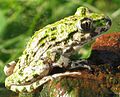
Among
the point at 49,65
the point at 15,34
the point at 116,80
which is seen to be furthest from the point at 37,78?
the point at 15,34

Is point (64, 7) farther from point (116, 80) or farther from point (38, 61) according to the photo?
point (116, 80)

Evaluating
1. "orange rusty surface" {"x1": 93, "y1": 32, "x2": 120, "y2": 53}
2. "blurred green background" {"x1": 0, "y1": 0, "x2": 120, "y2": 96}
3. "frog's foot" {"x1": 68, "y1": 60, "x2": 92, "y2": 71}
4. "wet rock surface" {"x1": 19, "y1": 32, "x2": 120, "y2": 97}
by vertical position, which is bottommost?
"wet rock surface" {"x1": 19, "y1": 32, "x2": 120, "y2": 97}

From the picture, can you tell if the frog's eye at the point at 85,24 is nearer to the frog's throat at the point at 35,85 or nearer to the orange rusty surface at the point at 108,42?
the orange rusty surface at the point at 108,42

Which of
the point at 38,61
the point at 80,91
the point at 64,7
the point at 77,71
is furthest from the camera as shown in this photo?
the point at 64,7

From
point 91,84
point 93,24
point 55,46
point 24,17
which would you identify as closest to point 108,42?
point 93,24

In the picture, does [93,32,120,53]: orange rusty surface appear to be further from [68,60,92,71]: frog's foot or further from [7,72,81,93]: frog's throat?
[7,72,81,93]: frog's throat

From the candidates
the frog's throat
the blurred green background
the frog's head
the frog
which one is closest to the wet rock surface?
the frog's throat

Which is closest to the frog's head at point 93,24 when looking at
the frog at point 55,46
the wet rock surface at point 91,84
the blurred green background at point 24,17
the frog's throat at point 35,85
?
the frog at point 55,46
